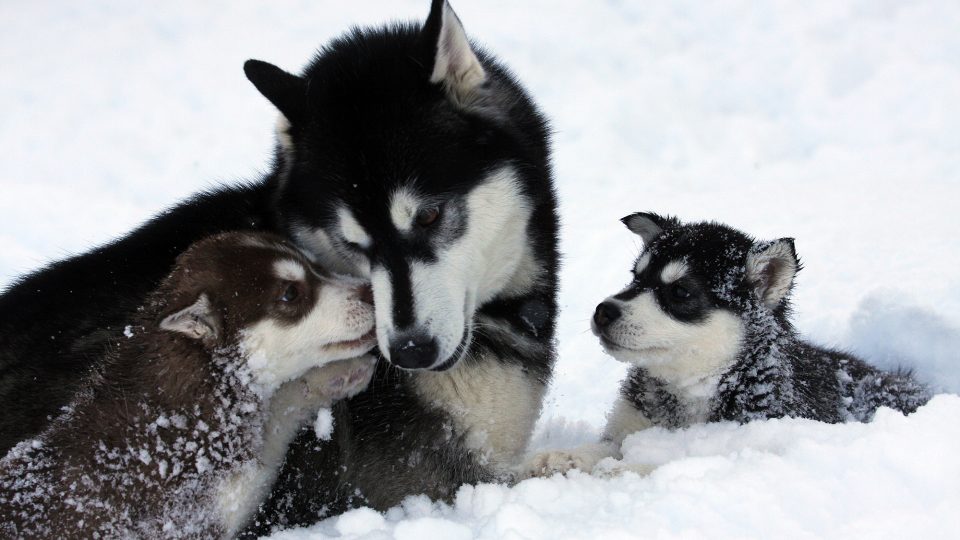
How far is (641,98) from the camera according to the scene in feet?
33.6

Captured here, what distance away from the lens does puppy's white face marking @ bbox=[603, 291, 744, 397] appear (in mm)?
4238

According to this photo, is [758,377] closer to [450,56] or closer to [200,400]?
[450,56]

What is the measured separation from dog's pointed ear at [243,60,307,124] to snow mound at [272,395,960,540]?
170 centimetres

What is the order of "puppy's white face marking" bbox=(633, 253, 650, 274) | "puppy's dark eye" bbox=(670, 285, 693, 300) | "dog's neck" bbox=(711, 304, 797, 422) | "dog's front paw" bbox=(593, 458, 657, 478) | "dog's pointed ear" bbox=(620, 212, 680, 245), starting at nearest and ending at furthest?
1. "dog's front paw" bbox=(593, 458, 657, 478)
2. "dog's neck" bbox=(711, 304, 797, 422)
3. "puppy's dark eye" bbox=(670, 285, 693, 300)
4. "puppy's white face marking" bbox=(633, 253, 650, 274)
5. "dog's pointed ear" bbox=(620, 212, 680, 245)

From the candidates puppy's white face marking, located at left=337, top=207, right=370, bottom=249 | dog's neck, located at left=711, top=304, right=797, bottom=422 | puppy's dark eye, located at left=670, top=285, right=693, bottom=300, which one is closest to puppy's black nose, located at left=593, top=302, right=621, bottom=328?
puppy's dark eye, located at left=670, top=285, right=693, bottom=300

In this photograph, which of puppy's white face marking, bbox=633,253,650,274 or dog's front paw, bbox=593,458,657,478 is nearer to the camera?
dog's front paw, bbox=593,458,657,478

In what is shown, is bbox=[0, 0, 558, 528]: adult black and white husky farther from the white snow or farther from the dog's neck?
the dog's neck

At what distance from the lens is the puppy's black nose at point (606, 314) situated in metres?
4.26

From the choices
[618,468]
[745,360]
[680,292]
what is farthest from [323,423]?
[745,360]

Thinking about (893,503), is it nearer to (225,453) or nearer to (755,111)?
(225,453)

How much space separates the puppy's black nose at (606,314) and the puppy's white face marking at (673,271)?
0.35 meters

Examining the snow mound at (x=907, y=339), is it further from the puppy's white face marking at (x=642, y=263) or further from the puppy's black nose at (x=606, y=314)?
the puppy's black nose at (x=606, y=314)

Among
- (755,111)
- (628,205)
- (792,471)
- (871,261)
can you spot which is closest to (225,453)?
(792,471)

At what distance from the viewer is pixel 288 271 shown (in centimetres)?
349
